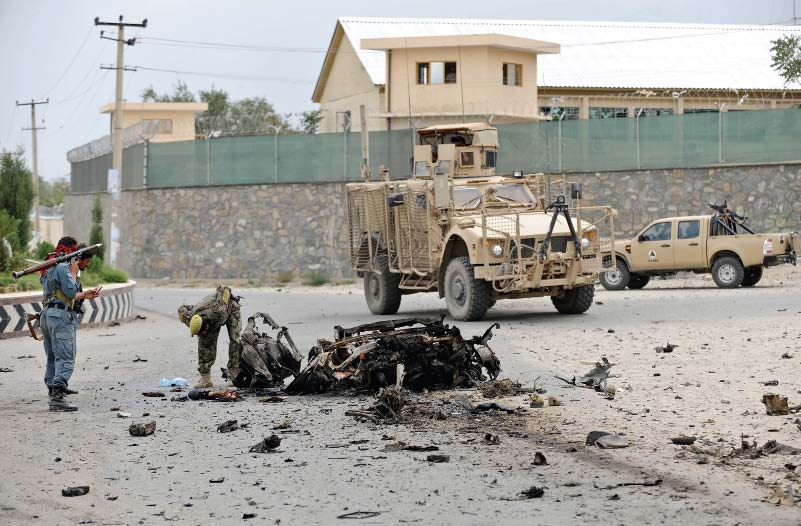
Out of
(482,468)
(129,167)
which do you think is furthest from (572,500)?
(129,167)

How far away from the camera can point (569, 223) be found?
19703 mm

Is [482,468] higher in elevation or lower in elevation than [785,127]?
lower

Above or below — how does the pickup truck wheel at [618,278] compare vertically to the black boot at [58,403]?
above

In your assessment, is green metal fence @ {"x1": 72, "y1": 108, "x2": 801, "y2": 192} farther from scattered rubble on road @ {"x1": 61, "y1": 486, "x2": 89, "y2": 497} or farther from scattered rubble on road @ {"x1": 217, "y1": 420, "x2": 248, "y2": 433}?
scattered rubble on road @ {"x1": 61, "y1": 486, "x2": 89, "y2": 497}

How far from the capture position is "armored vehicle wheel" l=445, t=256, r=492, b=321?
1970 centimetres

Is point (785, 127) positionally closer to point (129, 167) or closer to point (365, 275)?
point (365, 275)

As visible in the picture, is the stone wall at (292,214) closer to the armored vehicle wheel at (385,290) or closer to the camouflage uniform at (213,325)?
the armored vehicle wheel at (385,290)

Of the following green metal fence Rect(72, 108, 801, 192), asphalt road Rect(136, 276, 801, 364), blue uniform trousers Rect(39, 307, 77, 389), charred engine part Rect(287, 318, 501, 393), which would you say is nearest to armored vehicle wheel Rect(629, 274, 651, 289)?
asphalt road Rect(136, 276, 801, 364)

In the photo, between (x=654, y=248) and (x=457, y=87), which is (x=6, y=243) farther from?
(x=457, y=87)

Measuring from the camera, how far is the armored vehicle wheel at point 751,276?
2694 centimetres

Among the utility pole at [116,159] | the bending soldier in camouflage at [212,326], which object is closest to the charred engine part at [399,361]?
the bending soldier in camouflage at [212,326]

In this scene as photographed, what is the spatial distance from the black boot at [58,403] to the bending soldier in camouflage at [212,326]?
4.73ft

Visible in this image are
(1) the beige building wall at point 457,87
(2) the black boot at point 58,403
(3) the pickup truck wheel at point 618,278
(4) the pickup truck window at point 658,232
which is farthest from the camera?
(1) the beige building wall at point 457,87

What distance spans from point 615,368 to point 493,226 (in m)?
7.02
